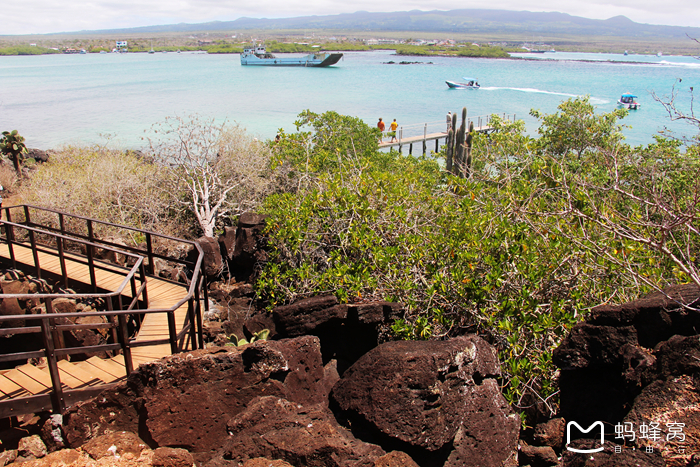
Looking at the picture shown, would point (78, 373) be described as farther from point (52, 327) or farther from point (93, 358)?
point (52, 327)

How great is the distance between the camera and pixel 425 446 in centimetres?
416

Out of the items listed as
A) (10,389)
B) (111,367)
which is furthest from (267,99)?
(10,389)

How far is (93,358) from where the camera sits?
19.5ft

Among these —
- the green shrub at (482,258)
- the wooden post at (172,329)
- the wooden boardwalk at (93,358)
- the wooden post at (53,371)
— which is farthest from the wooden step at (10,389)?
the green shrub at (482,258)

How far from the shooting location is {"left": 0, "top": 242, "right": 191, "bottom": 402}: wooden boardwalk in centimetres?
531

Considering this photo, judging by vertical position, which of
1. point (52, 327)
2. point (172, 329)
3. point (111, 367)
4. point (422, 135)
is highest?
point (422, 135)

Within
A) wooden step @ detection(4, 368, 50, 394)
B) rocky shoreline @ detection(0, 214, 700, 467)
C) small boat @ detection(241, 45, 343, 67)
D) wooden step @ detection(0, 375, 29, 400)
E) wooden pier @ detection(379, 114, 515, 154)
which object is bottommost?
wooden step @ detection(0, 375, 29, 400)

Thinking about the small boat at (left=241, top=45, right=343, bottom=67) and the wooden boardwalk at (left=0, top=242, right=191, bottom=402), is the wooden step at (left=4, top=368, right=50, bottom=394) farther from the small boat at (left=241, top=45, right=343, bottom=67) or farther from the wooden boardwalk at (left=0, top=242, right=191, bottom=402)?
the small boat at (left=241, top=45, right=343, bottom=67)

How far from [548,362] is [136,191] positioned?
1218 cm

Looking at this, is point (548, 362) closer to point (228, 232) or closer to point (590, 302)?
point (590, 302)

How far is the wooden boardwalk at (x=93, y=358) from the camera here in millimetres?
5312

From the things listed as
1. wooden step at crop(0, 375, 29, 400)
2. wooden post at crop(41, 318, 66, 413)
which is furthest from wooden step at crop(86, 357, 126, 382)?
wooden step at crop(0, 375, 29, 400)

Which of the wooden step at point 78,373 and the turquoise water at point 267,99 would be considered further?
the turquoise water at point 267,99

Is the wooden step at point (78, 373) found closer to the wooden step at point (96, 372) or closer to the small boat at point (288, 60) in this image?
the wooden step at point (96, 372)
